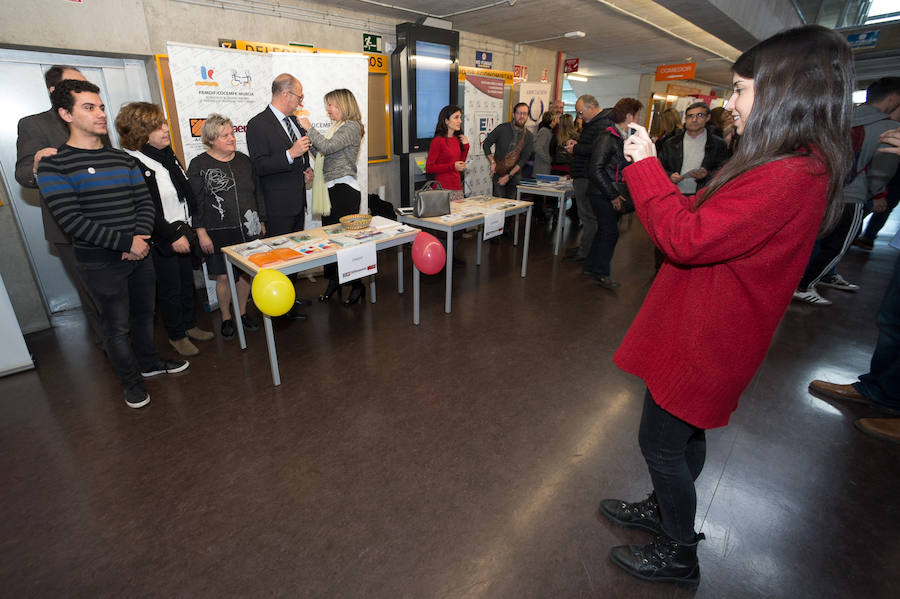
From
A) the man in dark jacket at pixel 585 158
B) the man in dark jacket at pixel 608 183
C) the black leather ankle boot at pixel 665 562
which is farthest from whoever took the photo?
the man in dark jacket at pixel 585 158

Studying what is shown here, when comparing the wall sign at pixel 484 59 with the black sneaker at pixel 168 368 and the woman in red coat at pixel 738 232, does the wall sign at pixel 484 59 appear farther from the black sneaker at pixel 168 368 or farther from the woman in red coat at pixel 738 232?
the woman in red coat at pixel 738 232

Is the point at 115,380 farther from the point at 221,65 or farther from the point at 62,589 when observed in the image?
the point at 221,65

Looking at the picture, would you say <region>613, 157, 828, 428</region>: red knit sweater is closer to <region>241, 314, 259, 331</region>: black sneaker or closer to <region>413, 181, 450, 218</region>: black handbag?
<region>413, 181, 450, 218</region>: black handbag

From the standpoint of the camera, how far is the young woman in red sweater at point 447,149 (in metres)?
4.30

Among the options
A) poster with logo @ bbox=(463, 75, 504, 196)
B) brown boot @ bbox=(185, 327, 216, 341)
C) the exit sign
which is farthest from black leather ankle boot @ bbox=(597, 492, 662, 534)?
the exit sign

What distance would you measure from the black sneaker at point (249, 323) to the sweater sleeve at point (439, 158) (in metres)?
2.26

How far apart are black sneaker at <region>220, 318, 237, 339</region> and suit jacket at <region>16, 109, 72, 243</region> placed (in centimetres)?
106

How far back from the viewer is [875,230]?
18.6 ft

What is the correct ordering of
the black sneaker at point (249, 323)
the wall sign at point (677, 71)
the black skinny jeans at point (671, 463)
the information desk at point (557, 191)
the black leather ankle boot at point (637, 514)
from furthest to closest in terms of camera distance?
1. the wall sign at point (677, 71)
2. the information desk at point (557, 191)
3. the black sneaker at point (249, 323)
4. the black leather ankle boot at point (637, 514)
5. the black skinny jeans at point (671, 463)

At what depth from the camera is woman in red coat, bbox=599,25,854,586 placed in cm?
92

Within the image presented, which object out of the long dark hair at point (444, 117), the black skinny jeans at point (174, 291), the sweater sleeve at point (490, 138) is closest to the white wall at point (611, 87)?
the sweater sleeve at point (490, 138)

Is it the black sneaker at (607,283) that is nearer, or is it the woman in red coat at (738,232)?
the woman in red coat at (738,232)

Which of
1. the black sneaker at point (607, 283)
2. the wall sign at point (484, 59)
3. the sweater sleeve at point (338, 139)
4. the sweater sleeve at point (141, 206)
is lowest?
the black sneaker at point (607, 283)

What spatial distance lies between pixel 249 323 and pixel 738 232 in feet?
10.9
